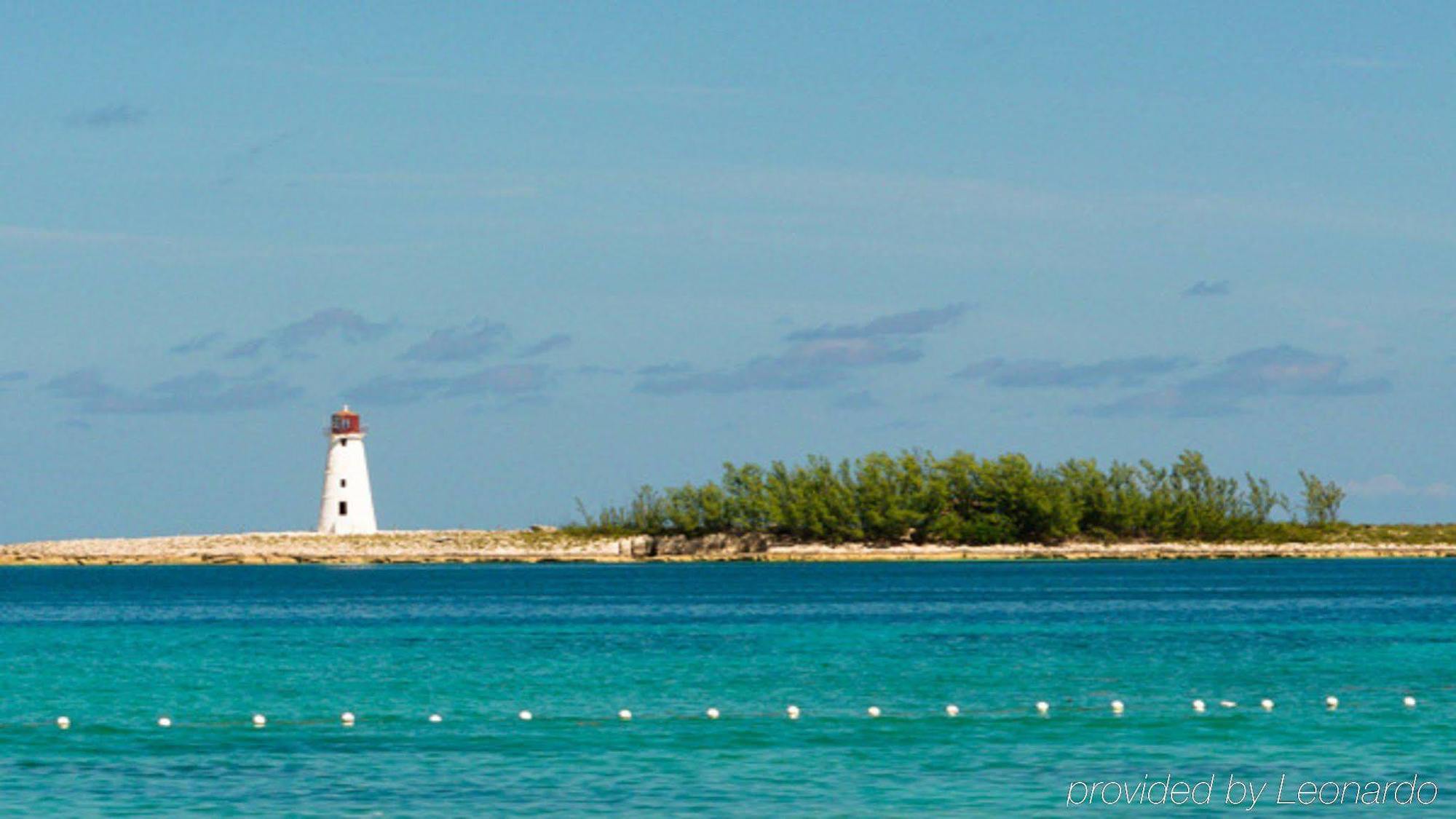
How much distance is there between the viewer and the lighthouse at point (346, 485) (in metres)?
177

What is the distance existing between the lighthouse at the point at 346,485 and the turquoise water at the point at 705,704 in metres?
61.2

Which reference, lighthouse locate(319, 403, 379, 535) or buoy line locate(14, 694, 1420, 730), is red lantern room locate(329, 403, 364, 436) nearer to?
lighthouse locate(319, 403, 379, 535)

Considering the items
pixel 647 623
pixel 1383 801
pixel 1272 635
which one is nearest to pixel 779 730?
pixel 1383 801

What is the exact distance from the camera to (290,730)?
4572 centimetres

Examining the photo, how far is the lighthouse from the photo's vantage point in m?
177

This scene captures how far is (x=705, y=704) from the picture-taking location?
5216cm

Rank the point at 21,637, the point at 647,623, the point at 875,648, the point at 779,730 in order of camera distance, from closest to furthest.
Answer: the point at 779,730, the point at 875,648, the point at 21,637, the point at 647,623

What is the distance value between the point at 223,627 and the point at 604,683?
42.2m

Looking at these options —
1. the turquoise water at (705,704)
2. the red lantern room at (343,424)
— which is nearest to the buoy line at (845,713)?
the turquoise water at (705,704)

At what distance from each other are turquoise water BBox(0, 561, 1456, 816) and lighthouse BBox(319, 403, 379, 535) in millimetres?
61208

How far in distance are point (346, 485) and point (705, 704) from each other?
132307 mm

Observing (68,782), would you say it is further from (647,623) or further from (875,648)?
(647,623)

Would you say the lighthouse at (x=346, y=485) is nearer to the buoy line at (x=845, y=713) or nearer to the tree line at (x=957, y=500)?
the tree line at (x=957, y=500)

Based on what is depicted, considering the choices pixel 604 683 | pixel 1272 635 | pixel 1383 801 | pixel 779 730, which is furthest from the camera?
pixel 1272 635
